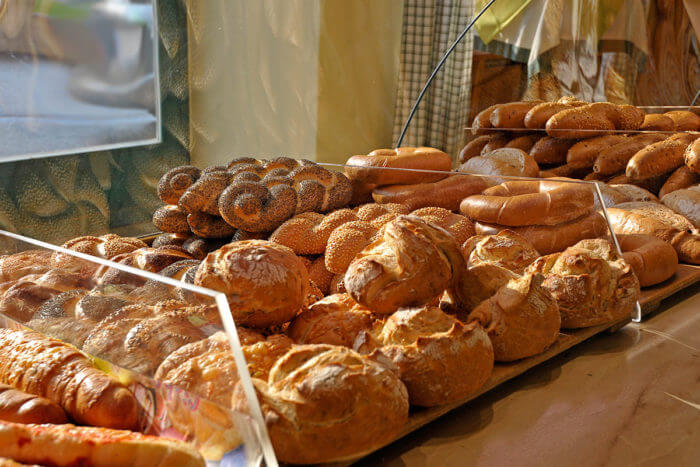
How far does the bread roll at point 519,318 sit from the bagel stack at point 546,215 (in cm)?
29

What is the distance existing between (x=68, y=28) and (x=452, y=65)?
9.77ft

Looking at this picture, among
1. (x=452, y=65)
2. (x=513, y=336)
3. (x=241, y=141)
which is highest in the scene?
(x=452, y=65)

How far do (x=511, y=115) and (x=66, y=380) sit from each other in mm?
2308

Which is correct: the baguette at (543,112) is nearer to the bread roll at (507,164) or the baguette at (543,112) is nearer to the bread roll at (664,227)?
the bread roll at (507,164)

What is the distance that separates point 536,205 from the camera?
130 cm

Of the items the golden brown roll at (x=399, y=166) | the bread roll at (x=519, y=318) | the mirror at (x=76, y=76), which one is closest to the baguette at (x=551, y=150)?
the golden brown roll at (x=399, y=166)

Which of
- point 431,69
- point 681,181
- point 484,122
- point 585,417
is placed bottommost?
point 585,417

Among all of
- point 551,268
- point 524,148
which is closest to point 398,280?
point 551,268

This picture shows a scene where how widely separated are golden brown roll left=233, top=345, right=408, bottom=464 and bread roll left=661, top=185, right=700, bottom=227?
1.48m

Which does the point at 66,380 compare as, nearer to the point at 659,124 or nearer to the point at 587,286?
the point at 587,286

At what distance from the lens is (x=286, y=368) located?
2.31ft

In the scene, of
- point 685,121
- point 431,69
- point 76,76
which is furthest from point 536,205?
point 431,69

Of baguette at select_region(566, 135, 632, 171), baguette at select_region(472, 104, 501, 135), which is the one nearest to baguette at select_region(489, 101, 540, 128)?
baguette at select_region(472, 104, 501, 135)

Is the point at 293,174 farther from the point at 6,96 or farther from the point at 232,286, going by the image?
the point at 6,96
